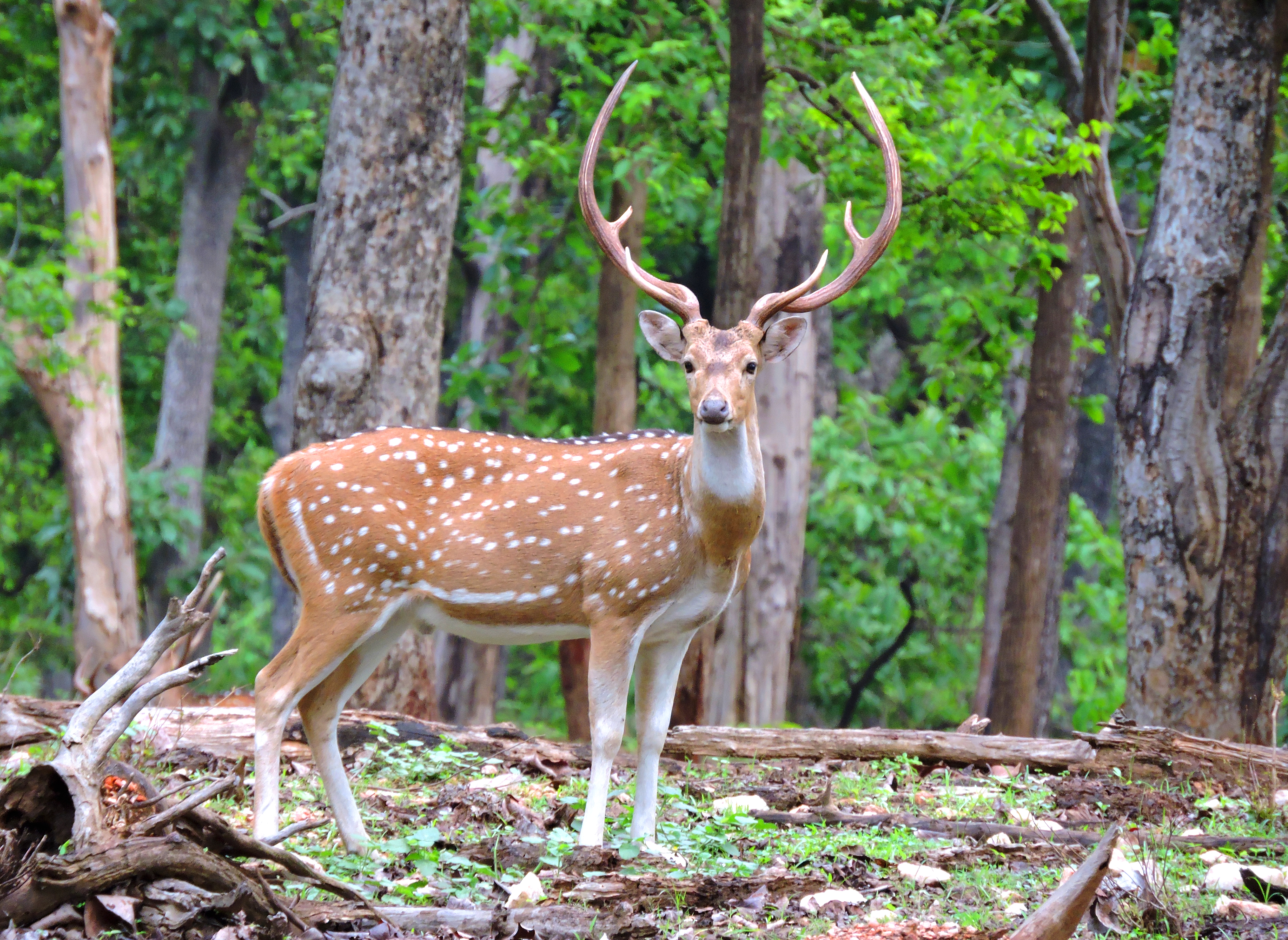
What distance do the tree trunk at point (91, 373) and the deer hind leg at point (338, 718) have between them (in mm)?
7828

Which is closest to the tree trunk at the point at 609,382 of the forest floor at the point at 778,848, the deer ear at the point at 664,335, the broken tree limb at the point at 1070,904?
the forest floor at the point at 778,848

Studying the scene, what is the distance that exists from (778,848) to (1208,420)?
144 inches

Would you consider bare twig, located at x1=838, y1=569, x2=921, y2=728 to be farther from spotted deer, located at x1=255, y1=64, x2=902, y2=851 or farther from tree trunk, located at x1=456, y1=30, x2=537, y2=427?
spotted deer, located at x1=255, y1=64, x2=902, y2=851

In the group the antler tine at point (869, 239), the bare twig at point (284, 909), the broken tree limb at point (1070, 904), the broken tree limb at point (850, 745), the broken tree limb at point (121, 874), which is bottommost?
the broken tree limb at point (850, 745)

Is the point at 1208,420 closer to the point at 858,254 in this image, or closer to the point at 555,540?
the point at 858,254

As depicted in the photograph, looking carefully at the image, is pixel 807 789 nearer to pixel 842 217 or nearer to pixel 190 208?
pixel 842 217

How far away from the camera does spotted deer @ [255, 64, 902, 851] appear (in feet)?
17.7

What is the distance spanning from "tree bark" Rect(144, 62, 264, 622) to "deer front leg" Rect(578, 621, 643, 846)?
40.6 feet

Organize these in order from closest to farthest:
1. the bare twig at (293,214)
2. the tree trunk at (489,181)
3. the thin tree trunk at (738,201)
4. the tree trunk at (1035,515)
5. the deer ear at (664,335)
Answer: the deer ear at (664,335) → the thin tree trunk at (738,201) → the tree trunk at (1035,515) → the tree trunk at (489,181) → the bare twig at (293,214)

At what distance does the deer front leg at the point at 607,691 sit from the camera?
17.6ft

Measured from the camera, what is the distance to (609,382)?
11.1 metres

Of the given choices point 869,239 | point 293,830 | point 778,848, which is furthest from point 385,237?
point 293,830

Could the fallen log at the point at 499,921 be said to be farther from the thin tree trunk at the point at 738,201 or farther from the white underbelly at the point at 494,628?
the thin tree trunk at the point at 738,201

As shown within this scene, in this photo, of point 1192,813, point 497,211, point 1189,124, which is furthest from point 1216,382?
point 497,211
